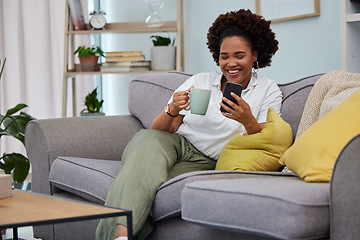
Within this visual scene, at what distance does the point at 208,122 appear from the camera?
2.20 metres

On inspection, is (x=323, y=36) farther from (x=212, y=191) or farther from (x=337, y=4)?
(x=212, y=191)

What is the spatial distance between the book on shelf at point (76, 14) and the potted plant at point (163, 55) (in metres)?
0.55

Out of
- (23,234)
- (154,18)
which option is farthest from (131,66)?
(23,234)

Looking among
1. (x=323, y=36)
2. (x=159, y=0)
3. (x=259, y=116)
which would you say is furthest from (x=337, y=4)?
(x=159, y=0)

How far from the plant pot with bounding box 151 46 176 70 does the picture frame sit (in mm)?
726

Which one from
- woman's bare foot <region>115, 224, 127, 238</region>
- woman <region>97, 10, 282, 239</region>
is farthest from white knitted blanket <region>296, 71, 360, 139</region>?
woman's bare foot <region>115, 224, 127, 238</region>

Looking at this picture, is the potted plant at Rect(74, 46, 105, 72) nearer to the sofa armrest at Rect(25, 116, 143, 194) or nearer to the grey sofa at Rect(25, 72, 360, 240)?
the grey sofa at Rect(25, 72, 360, 240)

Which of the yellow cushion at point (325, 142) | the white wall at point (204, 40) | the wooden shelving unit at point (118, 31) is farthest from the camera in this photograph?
the wooden shelving unit at point (118, 31)

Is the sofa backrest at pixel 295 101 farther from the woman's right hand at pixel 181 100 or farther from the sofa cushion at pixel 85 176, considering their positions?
the sofa cushion at pixel 85 176

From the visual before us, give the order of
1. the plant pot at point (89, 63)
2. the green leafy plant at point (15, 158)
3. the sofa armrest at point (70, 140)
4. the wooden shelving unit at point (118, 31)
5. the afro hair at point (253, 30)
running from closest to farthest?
the afro hair at point (253, 30) → the sofa armrest at point (70, 140) → the green leafy plant at point (15, 158) → the wooden shelving unit at point (118, 31) → the plant pot at point (89, 63)

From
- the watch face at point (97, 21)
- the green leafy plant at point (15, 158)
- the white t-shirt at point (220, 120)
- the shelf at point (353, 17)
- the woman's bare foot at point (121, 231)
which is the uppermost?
the watch face at point (97, 21)

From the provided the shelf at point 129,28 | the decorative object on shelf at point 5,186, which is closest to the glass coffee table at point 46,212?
the decorative object on shelf at point 5,186

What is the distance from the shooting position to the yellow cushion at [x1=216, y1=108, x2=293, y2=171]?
1.94 metres

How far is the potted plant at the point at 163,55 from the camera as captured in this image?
373cm
